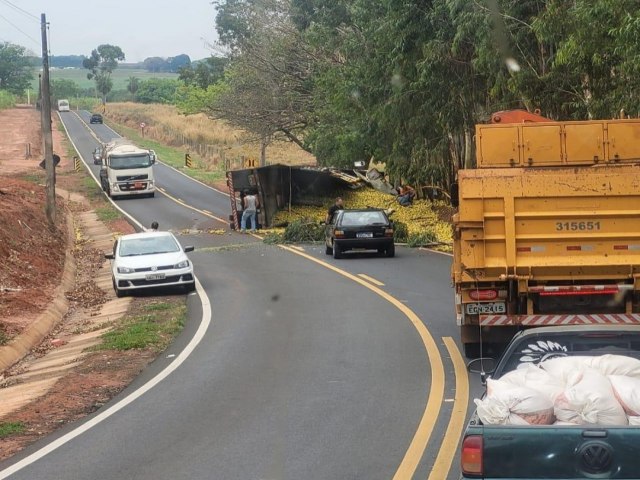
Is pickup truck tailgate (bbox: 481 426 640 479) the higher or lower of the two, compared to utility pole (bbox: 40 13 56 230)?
lower

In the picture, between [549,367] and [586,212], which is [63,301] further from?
[549,367]

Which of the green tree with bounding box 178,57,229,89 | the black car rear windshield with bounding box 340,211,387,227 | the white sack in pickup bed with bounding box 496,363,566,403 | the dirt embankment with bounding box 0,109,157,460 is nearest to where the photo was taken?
the white sack in pickup bed with bounding box 496,363,566,403

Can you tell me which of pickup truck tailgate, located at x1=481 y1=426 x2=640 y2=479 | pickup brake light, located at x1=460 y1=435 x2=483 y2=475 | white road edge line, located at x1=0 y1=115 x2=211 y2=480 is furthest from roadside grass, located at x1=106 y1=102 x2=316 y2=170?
pickup truck tailgate, located at x1=481 y1=426 x2=640 y2=479

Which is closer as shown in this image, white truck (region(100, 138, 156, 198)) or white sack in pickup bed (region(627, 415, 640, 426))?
white sack in pickup bed (region(627, 415, 640, 426))

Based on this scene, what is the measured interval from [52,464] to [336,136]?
39.8 m

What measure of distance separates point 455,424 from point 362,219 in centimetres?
2131

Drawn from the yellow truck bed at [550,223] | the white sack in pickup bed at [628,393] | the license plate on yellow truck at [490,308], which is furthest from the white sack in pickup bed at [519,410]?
the license plate on yellow truck at [490,308]

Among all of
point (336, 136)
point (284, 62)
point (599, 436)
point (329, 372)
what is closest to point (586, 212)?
point (329, 372)

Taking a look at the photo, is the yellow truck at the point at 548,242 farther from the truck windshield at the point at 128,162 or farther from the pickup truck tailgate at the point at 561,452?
the truck windshield at the point at 128,162

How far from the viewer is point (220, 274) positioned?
29.8 meters

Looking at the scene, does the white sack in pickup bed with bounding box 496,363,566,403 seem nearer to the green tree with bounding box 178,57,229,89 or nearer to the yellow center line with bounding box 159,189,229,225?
the yellow center line with bounding box 159,189,229,225

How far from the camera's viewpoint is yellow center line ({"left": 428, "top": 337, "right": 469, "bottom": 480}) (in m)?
9.52

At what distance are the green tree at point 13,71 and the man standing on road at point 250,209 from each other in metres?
140

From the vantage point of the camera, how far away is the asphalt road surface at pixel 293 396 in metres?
10.1
